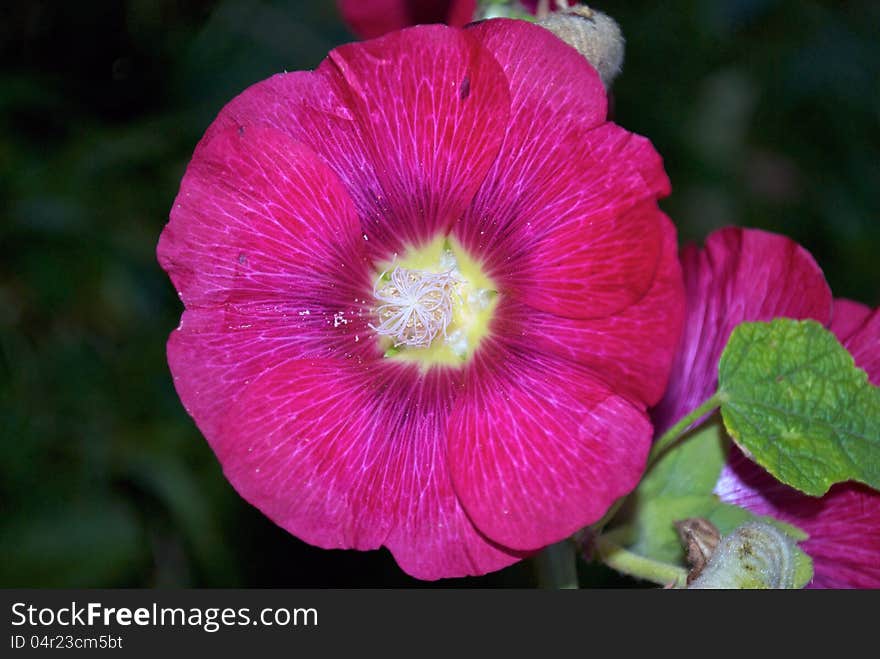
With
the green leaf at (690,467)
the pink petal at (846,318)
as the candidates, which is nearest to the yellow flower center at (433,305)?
the green leaf at (690,467)

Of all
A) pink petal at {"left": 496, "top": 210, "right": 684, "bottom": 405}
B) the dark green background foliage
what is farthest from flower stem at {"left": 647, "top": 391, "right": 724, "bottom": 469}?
the dark green background foliage

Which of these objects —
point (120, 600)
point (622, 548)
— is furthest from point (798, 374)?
point (120, 600)

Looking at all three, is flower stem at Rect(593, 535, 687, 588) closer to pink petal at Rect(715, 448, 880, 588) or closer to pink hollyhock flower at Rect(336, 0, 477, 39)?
pink petal at Rect(715, 448, 880, 588)

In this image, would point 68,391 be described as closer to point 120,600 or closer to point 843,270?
point 120,600

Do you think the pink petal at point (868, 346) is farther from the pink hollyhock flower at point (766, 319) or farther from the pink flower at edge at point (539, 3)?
the pink flower at edge at point (539, 3)

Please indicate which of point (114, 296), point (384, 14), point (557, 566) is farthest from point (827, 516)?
point (114, 296)

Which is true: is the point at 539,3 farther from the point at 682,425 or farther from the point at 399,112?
the point at 682,425
